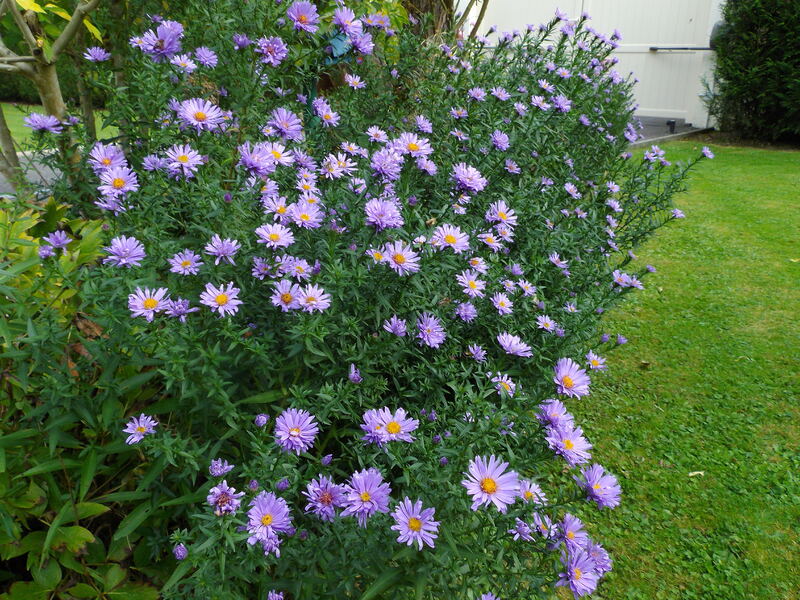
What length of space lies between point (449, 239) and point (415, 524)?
86 centimetres

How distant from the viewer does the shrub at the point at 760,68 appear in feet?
28.9

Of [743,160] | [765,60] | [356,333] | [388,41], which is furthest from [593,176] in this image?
[765,60]

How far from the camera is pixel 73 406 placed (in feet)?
5.33

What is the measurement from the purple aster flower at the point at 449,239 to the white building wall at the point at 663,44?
421 inches

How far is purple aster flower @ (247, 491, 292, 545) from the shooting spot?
1300 mm

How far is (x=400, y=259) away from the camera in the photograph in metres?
1.67

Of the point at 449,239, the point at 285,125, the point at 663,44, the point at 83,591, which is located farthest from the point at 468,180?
the point at 663,44

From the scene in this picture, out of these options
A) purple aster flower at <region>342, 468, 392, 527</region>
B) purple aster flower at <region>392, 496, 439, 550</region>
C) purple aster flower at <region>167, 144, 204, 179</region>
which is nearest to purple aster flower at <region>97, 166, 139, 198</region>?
purple aster flower at <region>167, 144, 204, 179</region>

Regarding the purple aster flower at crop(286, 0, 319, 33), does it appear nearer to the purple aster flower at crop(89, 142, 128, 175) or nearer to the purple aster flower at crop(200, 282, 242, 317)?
the purple aster flower at crop(89, 142, 128, 175)

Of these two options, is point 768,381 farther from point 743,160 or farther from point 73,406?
point 743,160

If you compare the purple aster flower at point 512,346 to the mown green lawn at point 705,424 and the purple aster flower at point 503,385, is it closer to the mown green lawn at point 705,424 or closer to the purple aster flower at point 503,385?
the purple aster flower at point 503,385

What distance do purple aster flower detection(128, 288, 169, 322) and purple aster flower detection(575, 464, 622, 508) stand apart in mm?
1063

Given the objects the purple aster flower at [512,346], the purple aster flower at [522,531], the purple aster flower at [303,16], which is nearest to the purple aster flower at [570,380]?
the purple aster flower at [512,346]

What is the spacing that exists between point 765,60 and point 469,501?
10.1m
